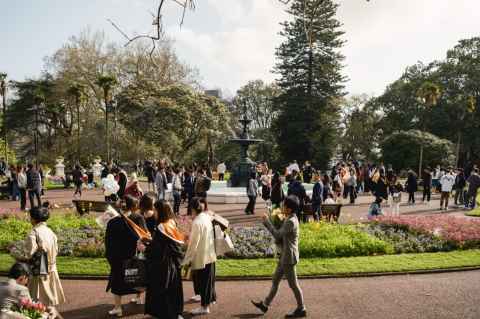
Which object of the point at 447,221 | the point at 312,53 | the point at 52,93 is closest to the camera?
the point at 447,221

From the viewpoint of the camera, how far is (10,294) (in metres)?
4.81

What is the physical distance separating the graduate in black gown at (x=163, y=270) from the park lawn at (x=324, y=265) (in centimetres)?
298

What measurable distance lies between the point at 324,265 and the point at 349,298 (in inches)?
77.5

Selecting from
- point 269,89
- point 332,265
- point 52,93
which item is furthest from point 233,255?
point 269,89

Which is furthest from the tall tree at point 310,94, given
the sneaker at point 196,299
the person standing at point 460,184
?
the sneaker at point 196,299

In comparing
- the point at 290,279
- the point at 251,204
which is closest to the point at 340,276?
the point at 290,279

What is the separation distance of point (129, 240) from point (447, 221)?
1077 cm

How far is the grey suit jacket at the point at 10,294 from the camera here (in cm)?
477

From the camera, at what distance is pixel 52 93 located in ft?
164

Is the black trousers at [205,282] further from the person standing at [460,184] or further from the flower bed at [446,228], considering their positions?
the person standing at [460,184]

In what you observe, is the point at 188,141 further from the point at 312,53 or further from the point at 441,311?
the point at 441,311

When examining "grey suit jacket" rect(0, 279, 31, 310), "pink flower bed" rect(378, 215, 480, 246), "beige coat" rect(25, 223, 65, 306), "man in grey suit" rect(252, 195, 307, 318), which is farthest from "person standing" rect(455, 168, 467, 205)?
"grey suit jacket" rect(0, 279, 31, 310)

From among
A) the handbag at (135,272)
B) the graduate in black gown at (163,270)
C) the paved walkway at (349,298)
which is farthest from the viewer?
the paved walkway at (349,298)

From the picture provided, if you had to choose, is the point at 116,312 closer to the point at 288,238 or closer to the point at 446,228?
the point at 288,238
